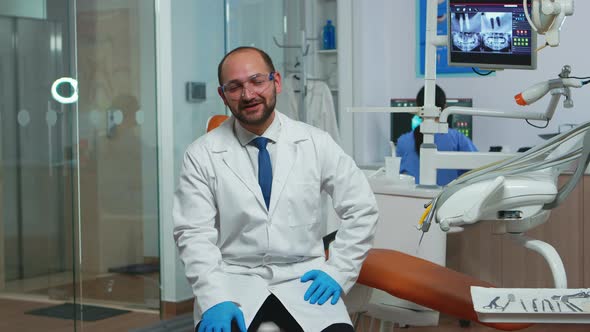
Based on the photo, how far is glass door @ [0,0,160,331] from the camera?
10.8 feet

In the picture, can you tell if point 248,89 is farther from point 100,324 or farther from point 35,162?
point 100,324

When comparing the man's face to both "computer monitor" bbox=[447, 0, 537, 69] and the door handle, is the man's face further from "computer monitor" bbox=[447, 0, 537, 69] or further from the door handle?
the door handle

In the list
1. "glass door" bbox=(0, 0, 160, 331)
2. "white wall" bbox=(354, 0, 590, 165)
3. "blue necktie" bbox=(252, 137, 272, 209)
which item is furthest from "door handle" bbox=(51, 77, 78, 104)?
"white wall" bbox=(354, 0, 590, 165)

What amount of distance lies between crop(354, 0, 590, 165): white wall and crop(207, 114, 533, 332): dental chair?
2.92 metres

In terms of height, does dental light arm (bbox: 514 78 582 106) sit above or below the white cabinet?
below

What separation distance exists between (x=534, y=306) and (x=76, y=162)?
2.25 m

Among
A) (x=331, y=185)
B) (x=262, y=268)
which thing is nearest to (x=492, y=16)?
→ (x=331, y=185)

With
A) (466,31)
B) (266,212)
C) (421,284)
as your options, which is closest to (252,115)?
(266,212)

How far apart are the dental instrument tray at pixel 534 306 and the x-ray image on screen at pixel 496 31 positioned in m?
1.18

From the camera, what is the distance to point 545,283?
3.79 metres

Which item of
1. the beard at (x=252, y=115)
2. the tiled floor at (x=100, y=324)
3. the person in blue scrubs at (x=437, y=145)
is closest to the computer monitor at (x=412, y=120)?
Answer: the person in blue scrubs at (x=437, y=145)

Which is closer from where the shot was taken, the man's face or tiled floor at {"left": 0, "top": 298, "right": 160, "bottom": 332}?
the man's face

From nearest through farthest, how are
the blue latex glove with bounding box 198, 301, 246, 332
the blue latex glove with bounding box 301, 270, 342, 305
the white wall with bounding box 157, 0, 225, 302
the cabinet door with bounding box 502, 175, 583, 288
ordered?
the blue latex glove with bounding box 198, 301, 246, 332, the blue latex glove with bounding box 301, 270, 342, 305, the cabinet door with bounding box 502, 175, 583, 288, the white wall with bounding box 157, 0, 225, 302

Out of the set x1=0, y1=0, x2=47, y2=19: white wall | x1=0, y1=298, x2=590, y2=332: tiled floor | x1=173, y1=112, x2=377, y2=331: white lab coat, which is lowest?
x1=0, y1=298, x2=590, y2=332: tiled floor
